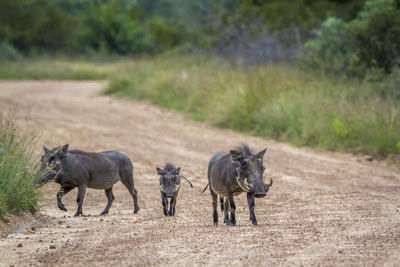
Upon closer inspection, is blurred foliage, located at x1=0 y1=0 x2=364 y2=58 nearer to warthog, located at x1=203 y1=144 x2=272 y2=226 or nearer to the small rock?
the small rock

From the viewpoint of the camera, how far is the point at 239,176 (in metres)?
7.24

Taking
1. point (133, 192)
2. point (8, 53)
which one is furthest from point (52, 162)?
point (8, 53)

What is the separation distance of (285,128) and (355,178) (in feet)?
14.9

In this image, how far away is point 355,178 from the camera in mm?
11148

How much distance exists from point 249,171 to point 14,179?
9.19ft

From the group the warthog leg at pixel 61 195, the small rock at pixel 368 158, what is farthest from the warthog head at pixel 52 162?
the small rock at pixel 368 158

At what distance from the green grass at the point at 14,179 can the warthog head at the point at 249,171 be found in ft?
8.55

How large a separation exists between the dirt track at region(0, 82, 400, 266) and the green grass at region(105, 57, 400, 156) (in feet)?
1.99

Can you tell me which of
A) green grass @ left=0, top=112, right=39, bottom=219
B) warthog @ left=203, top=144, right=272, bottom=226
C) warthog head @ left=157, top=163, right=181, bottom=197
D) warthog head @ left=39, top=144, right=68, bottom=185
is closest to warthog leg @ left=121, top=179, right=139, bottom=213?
warthog head @ left=157, top=163, right=181, bottom=197

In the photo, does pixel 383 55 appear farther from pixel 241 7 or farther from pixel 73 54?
pixel 73 54

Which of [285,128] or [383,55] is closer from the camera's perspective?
[285,128]

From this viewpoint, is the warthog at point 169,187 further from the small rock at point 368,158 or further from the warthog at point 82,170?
the small rock at point 368,158

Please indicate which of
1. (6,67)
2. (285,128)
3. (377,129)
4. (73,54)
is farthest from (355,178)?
(73,54)

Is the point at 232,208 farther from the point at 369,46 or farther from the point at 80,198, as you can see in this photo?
the point at 369,46
